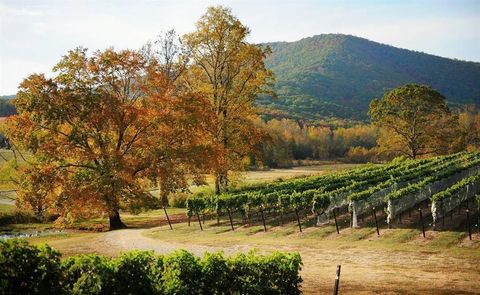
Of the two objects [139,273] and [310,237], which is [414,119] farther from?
[139,273]

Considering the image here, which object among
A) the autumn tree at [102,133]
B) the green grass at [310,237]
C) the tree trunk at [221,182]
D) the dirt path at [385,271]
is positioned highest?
the autumn tree at [102,133]

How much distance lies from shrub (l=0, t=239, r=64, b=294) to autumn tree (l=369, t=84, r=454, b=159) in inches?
2868

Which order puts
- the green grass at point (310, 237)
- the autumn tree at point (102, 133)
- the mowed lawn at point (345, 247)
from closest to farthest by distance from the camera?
the mowed lawn at point (345, 247) → the green grass at point (310, 237) → the autumn tree at point (102, 133)

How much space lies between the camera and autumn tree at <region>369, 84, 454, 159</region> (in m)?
75.9

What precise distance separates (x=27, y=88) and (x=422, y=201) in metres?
31.3

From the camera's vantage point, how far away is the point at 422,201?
36219 mm

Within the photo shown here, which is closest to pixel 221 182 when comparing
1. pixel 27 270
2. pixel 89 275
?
pixel 89 275

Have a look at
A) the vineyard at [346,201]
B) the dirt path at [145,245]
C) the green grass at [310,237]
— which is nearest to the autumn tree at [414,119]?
the vineyard at [346,201]

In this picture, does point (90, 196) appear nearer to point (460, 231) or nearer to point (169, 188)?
point (169, 188)

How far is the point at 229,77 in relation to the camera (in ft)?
149

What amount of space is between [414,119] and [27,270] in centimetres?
7432

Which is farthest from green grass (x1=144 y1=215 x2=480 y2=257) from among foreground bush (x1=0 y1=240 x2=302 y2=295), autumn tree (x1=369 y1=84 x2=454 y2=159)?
autumn tree (x1=369 y1=84 x2=454 y2=159)

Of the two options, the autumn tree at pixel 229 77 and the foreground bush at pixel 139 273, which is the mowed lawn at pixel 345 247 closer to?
the foreground bush at pixel 139 273

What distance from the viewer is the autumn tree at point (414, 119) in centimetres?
7588
